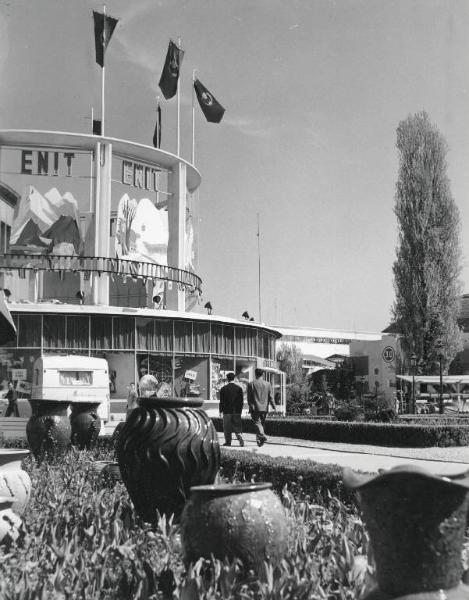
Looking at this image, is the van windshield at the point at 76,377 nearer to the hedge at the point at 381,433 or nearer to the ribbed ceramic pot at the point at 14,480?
the hedge at the point at 381,433

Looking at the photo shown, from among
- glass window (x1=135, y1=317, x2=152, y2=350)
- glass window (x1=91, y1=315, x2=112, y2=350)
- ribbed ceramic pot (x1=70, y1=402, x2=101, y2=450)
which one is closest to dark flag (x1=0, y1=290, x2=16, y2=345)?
ribbed ceramic pot (x1=70, y1=402, x2=101, y2=450)

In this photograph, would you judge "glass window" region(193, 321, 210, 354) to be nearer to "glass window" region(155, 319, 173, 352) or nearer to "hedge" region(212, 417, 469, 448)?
"glass window" region(155, 319, 173, 352)

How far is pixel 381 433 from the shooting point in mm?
19469

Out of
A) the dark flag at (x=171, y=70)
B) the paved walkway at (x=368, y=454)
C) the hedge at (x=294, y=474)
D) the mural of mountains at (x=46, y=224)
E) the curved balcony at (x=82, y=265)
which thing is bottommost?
the paved walkway at (x=368, y=454)

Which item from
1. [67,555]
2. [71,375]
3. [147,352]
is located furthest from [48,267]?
[67,555]

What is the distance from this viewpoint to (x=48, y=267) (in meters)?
35.3

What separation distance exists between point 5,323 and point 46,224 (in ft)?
94.2

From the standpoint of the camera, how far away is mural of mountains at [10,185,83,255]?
3525 cm

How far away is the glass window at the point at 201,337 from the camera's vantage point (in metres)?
36.3

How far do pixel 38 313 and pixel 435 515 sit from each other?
31438 millimetres

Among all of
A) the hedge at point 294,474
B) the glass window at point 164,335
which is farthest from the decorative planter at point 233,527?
the glass window at point 164,335

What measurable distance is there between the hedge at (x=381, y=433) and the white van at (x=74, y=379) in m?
6.85

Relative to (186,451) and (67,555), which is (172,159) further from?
(67,555)

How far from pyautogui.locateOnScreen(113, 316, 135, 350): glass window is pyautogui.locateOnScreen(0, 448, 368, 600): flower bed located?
27.4 metres
